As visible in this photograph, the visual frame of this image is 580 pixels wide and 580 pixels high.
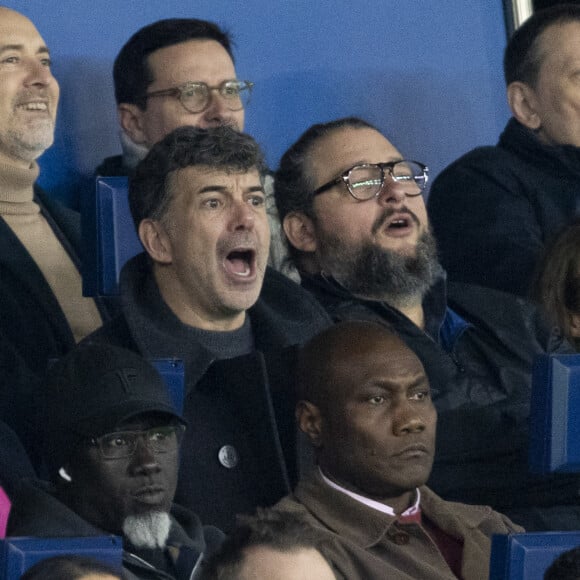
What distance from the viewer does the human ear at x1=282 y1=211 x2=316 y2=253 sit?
172 inches

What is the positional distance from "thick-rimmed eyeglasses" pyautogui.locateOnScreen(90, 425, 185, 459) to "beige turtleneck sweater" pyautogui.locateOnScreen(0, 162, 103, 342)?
107cm

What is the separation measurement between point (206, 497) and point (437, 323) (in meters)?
0.95

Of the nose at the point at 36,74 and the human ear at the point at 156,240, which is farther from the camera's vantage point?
the nose at the point at 36,74

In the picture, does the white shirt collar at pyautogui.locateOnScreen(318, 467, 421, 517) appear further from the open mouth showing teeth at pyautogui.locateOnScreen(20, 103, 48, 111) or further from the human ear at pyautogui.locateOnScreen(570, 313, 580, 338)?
the open mouth showing teeth at pyautogui.locateOnScreen(20, 103, 48, 111)

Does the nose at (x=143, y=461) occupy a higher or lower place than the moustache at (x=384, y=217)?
higher

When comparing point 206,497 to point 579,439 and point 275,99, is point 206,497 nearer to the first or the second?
point 579,439

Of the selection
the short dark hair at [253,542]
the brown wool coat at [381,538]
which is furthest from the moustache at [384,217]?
the short dark hair at [253,542]

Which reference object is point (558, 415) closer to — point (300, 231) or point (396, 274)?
point (396, 274)

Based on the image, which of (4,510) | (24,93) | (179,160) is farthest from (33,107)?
→ (4,510)

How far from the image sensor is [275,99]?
17.7 feet

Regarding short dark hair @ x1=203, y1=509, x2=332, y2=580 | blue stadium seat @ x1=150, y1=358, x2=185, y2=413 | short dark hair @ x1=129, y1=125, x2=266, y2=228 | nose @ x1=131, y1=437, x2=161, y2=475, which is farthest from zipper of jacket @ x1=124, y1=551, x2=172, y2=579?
short dark hair @ x1=129, y1=125, x2=266, y2=228

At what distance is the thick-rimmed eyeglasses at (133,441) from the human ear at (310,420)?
278mm

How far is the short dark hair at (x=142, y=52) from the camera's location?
4.59 metres

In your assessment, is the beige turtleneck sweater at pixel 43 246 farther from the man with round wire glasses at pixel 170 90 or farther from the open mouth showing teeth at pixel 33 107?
the man with round wire glasses at pixel 170 90
